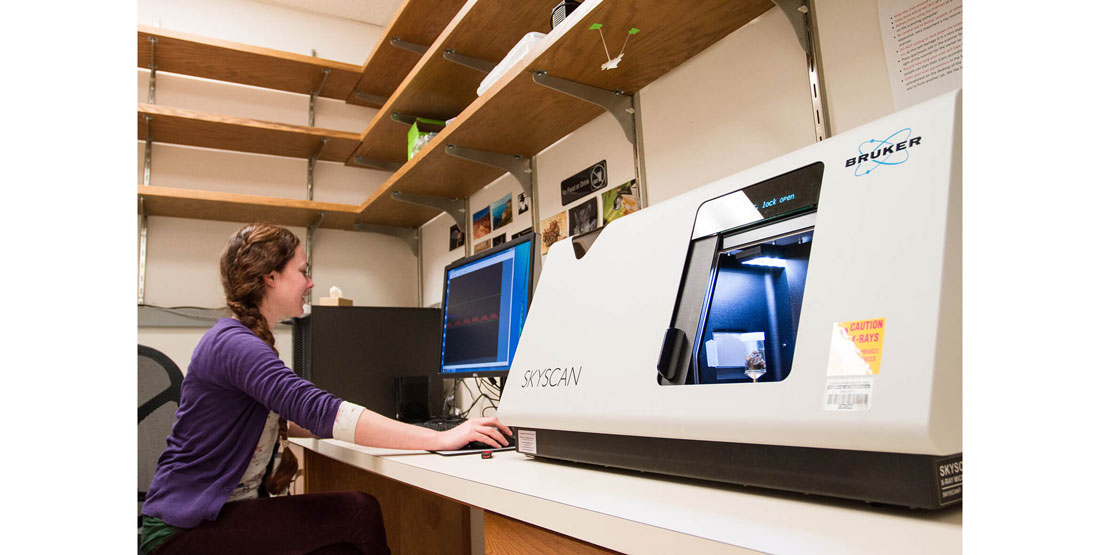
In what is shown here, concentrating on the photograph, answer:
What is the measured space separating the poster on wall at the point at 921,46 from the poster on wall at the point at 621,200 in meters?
0.65

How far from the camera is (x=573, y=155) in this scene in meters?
1.87

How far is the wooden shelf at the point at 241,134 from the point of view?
8.27 feet

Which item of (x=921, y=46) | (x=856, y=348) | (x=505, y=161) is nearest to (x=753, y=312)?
(x=856, y=348)

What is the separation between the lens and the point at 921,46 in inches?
39.2

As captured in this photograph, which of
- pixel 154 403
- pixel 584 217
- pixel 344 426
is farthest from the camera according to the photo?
pixel 154 403

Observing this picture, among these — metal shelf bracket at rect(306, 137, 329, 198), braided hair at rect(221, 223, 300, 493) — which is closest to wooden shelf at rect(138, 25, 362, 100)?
metal shelf bracket at rect(306, 137, 329, 198)

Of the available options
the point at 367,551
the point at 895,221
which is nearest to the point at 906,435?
the point at 895,221

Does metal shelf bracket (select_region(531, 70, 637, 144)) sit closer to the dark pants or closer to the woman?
the woman

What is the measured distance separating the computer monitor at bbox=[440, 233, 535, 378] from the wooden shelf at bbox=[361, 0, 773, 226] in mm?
374

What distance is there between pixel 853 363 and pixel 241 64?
9.22 feet

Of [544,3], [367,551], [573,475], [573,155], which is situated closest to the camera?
[573,475]

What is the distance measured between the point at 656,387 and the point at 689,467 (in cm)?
10

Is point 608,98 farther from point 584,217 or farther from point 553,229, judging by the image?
point 553,229
